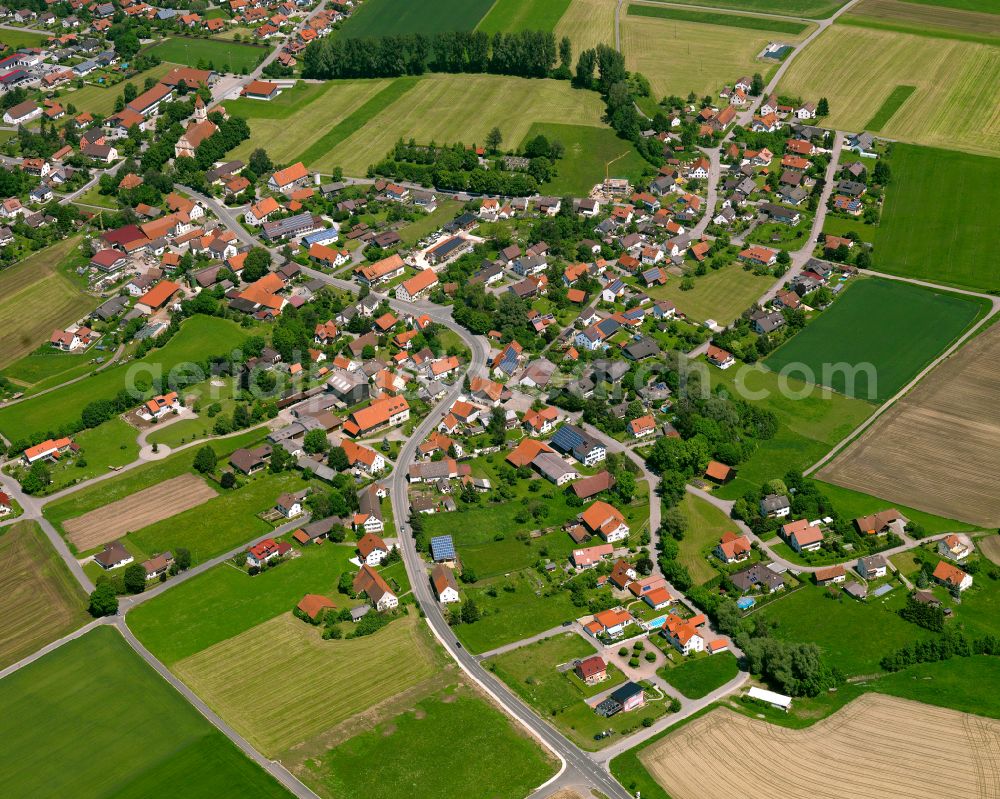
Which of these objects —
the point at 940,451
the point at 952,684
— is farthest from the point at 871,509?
the point at 952,684

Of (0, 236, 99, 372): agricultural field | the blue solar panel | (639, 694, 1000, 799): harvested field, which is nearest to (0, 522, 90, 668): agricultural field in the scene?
the blue solar panel

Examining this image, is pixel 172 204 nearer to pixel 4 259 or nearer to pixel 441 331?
pixel 4 259

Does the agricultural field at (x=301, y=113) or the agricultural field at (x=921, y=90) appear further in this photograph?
the agricultural field at (x=301, y=113)

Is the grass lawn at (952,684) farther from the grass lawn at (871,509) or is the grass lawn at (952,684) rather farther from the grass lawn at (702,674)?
the grass lawn at (871,509)

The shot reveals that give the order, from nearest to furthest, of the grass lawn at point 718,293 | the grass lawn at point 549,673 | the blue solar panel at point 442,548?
the grass lawn at point 549,673 < the blue solar panel at point 442,548 < the grass lawn at point 718,293

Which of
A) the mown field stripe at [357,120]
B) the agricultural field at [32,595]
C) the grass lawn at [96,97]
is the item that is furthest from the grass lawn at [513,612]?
the grass lawn at [96,97]

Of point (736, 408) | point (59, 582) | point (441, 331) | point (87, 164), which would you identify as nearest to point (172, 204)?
point (87, 164)

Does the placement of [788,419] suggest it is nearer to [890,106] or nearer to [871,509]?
[871,509]
